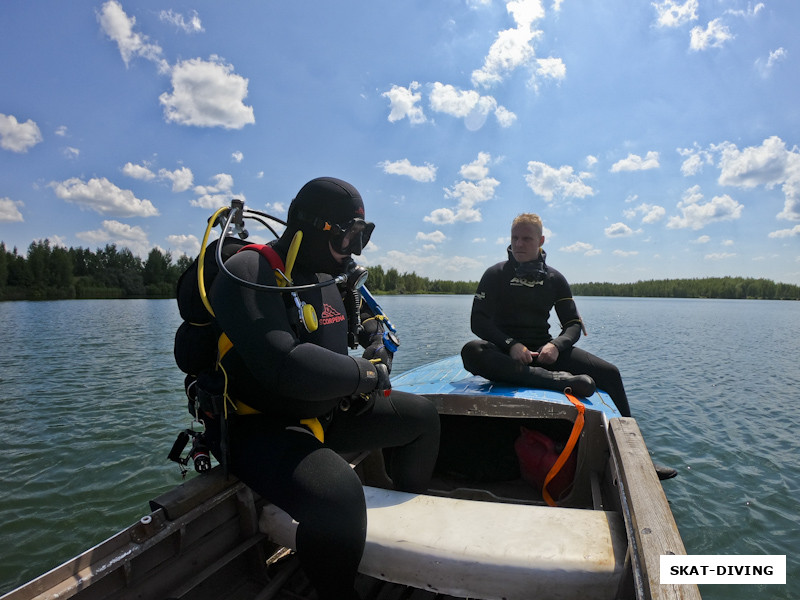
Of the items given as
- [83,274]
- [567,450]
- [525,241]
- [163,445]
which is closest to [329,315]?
[567,450]

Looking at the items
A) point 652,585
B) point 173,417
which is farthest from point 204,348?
point 173,417

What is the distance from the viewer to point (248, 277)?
6.30 feet

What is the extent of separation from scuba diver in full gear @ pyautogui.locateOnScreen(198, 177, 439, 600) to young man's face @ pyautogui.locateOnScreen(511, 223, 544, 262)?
2197 mm

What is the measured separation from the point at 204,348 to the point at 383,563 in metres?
1.30

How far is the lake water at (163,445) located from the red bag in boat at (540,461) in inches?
63.5

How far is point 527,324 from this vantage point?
14.0ft

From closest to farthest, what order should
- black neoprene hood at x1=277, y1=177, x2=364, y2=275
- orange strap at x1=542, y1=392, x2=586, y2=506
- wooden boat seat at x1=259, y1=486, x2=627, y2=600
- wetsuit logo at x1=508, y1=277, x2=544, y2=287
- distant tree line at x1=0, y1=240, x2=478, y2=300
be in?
wooden boat seat at x1=259, y1=486, x2=627, y2=600 < black neoprene hood at x1=277, y1=177, x2=364, y2=275 < orange strap at x1=542, y1=392, x2=586, y2=506 < wetsuit logo at x1=508, y1=277, x2=544, y2=287 < distant tree line at x1=0, y1=240, x2=478, y2=300

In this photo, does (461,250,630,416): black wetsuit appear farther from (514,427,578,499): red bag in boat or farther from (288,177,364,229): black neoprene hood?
(288,177,364,229): black neoprene hood

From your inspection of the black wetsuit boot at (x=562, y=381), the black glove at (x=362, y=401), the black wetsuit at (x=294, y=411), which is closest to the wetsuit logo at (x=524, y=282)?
the black wetsuit boot at (x=562, y=381)

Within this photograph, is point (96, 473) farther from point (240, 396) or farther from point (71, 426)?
point (240, 396)

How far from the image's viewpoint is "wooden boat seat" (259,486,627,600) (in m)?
1.64

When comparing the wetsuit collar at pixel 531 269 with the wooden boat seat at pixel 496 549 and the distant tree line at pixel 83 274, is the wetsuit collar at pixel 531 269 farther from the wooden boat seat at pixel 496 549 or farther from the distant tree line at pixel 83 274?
the distant tree line at pixel 83 274

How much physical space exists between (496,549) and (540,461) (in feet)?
5.81

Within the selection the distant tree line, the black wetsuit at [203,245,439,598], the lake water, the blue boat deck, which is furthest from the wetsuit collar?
the distant tree line
